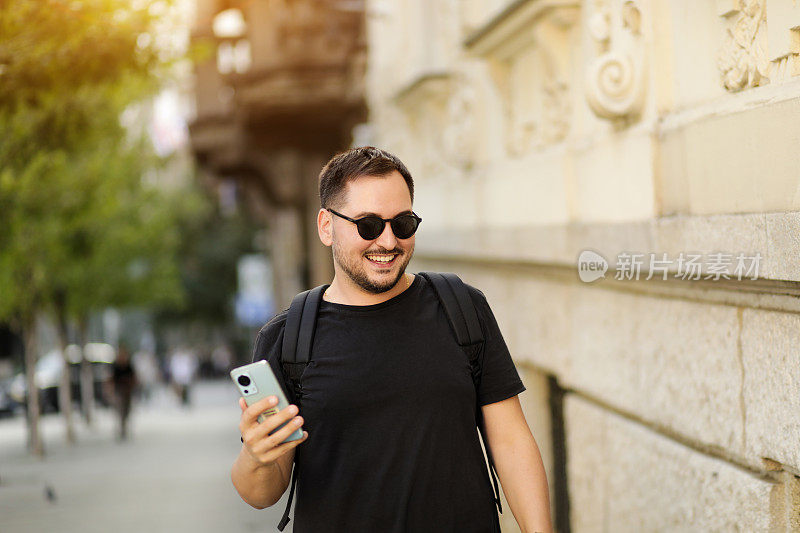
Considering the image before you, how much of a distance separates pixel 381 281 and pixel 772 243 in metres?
1.12

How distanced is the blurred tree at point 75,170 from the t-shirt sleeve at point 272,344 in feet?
13.5

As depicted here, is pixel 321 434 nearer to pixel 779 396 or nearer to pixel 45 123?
pixel 779 396

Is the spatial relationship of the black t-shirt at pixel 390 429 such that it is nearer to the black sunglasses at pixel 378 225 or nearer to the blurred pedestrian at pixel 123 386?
the black sunglasses at pixel 378 225

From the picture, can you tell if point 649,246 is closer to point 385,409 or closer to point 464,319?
point 464,319

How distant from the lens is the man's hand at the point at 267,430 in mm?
2561

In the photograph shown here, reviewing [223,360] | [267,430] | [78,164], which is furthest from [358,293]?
[223,360]

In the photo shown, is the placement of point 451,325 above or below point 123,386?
above

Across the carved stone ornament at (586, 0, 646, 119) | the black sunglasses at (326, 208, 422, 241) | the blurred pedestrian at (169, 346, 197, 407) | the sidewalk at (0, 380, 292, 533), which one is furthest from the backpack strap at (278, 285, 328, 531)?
the blurred pedestrian at (169, 346, 197, 407)

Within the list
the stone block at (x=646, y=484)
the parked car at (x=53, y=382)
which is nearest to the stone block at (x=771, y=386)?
the stone block at (x=646, y=484)

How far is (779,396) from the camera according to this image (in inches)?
121

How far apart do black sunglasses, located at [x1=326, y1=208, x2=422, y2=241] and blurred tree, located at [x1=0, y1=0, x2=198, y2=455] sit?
4233 millimetres

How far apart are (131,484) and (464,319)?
10.2m

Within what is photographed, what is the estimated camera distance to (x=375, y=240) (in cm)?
274

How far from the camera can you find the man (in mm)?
2652
